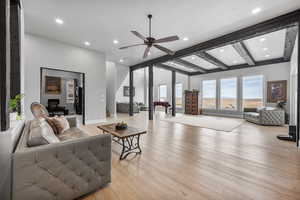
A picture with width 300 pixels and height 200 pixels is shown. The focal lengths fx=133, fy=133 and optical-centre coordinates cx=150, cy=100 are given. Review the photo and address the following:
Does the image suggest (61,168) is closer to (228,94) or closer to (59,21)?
(59,21)

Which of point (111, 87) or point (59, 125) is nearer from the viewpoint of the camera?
point (59, 125)

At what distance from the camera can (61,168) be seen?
1374 millimetres

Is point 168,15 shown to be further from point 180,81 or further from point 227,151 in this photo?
point 180,81

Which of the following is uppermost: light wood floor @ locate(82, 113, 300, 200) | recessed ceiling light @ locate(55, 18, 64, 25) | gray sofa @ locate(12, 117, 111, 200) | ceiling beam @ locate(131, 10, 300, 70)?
recessed ceiling light @ locate(55, 18, 64, 25)

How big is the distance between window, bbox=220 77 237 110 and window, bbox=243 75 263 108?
52 centimetres

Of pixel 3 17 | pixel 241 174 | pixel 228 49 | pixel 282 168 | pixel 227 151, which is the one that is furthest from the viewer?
pixel 228 49

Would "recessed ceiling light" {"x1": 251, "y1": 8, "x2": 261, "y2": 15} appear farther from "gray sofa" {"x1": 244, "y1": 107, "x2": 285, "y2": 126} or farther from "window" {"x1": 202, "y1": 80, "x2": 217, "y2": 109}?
"window" {"x1": 202, "y1": 80, "x2": 217, "y2": 109}

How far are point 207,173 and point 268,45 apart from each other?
5688mm

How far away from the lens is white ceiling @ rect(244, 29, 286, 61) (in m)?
4.34

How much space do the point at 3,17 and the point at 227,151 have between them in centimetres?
411

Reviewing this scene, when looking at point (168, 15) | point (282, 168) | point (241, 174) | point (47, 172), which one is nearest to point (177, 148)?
point (241, 174)

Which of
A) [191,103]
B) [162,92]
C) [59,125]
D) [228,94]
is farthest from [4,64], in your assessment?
[162,92]

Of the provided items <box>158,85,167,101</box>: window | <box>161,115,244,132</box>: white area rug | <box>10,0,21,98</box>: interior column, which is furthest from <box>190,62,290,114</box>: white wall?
<box>10,0,21,98</box>: interior column

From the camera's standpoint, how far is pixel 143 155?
274 cm
